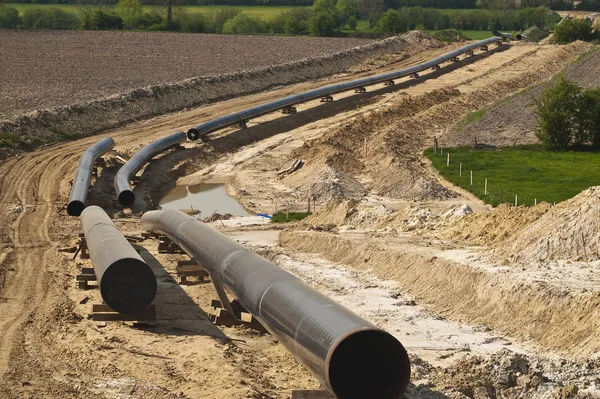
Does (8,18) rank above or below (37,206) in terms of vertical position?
above

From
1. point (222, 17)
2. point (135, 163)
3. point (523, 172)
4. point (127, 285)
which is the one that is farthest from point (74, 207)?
point (222, 17)

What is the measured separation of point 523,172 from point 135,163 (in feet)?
60.2

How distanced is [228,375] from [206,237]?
8.18 metres

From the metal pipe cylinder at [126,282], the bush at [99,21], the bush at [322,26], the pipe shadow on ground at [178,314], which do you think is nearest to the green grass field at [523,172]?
the pipe shadow on ground at [178,314]

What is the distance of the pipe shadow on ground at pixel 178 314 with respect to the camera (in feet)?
74.3

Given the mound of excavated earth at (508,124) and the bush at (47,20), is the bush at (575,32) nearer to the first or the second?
the mound of excavated earth at (508,124)

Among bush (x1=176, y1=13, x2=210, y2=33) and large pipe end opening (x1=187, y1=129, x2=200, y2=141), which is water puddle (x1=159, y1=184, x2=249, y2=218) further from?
bush (x1=176, y1=13, x2=210, y2=33)

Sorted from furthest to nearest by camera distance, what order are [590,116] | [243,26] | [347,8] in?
[347,8] < [243,26] < [590,116]

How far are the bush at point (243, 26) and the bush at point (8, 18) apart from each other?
970 inches

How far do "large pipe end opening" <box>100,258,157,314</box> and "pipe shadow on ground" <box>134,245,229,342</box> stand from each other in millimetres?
818

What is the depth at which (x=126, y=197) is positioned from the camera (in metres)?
39.9

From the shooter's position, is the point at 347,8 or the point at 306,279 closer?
the point at 306,279

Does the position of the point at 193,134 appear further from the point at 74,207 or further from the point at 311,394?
the point at 311,394

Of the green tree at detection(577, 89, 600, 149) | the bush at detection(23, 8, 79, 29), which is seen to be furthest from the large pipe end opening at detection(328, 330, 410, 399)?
the bush at detection(23, 8, 79, 29)
